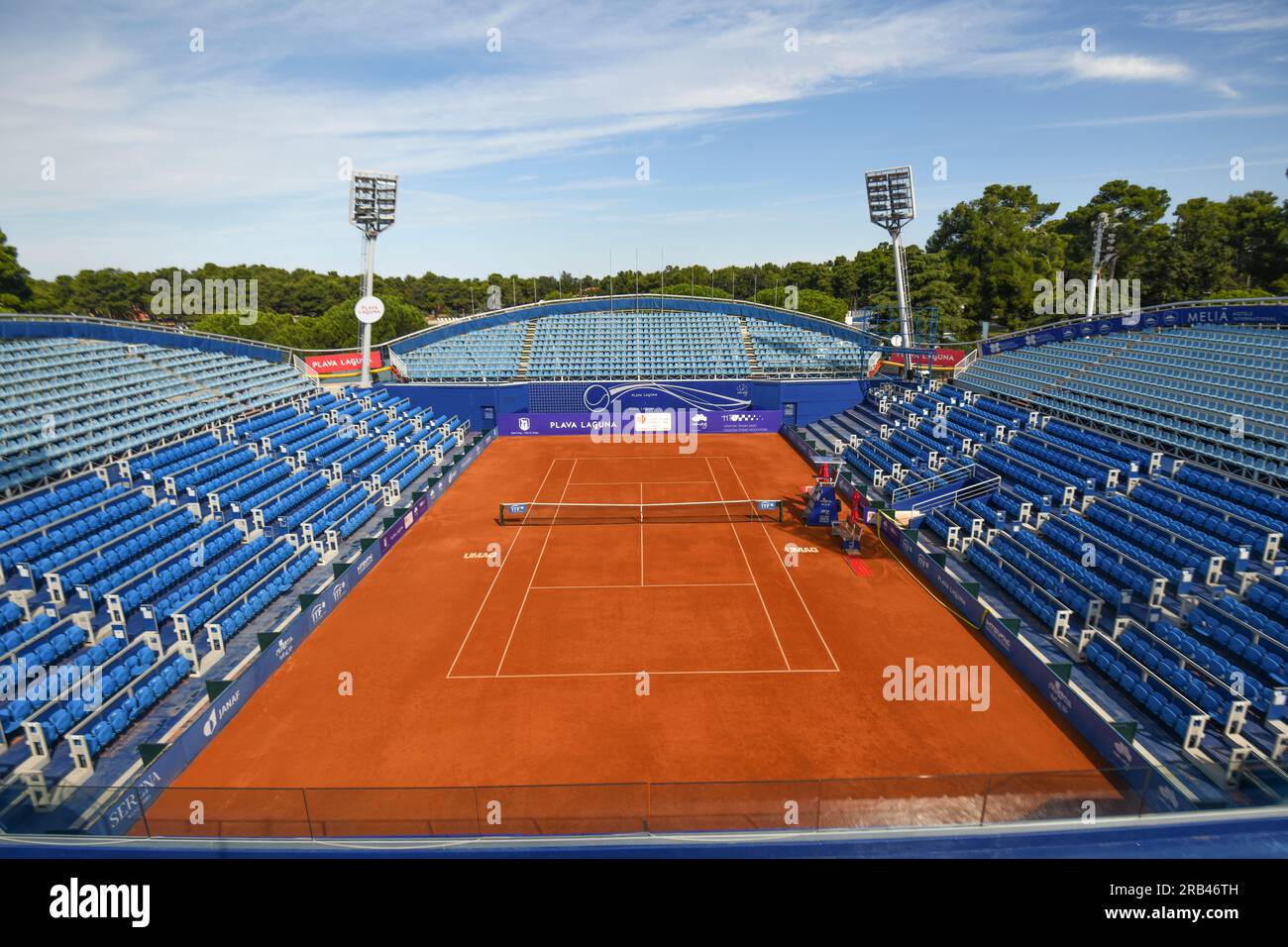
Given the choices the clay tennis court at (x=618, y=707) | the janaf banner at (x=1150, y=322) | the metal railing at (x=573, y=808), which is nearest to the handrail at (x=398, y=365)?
the clay tennis court at (x=618, y=707)

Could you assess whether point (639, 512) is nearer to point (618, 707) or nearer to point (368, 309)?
point (618, 707)

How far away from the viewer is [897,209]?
48250mm

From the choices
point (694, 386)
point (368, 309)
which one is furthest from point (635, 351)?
point (368, 309)

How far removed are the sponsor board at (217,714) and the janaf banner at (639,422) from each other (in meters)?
23.6

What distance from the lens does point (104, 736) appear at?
14.1 m

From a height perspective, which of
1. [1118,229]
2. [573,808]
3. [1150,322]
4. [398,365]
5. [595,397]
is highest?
[1118,229]

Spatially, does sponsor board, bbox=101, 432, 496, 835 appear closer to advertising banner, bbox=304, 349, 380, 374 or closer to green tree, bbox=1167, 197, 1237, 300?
advertising banner, bbox=304, 349, 380, 374

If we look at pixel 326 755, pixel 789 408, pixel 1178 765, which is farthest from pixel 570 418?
pixel 1178 765

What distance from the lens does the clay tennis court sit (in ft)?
35.0

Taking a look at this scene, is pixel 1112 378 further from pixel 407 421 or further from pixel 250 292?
pixel 250 292

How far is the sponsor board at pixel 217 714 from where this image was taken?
410 inches

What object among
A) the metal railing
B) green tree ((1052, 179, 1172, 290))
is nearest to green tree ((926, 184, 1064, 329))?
green tree ((1052, 179, 1172, 290))

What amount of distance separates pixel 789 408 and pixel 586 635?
3395cm

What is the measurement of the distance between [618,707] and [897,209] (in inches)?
1792
